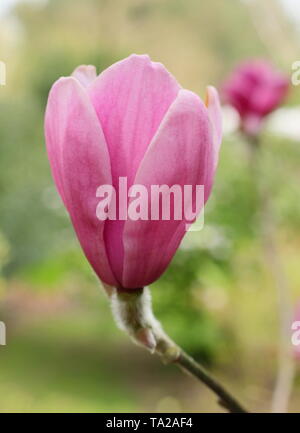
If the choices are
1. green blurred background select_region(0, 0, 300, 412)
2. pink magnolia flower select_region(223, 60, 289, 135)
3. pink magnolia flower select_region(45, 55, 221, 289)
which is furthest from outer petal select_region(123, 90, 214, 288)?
green blurred background select_region(0, 0, 300, 412)

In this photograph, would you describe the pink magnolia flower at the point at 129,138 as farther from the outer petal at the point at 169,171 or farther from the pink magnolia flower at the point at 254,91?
the pink magnolia flower at the point at 254,91

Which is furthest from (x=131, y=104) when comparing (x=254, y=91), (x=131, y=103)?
(x=254, y=91)

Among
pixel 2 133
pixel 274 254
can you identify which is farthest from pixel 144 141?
pixel 2 133

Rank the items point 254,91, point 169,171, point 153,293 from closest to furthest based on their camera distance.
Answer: point 169,171 < point 254,91 < point 153,293

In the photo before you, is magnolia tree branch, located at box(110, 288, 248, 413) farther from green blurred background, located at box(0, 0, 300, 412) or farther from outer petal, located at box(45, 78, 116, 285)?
green blurred background, located at box(0, 0, 300, 412)

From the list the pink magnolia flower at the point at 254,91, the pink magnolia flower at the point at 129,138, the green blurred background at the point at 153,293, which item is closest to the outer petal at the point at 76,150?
the pink magnolia flower at the point at 129,138

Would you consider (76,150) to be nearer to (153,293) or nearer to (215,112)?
(215,112)

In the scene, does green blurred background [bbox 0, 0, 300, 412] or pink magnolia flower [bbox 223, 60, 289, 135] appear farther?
green blurred background [bbox 0, 0, 300, 412]

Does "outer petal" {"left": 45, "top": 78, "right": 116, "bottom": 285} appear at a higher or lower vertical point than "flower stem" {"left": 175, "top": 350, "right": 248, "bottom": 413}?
higher
